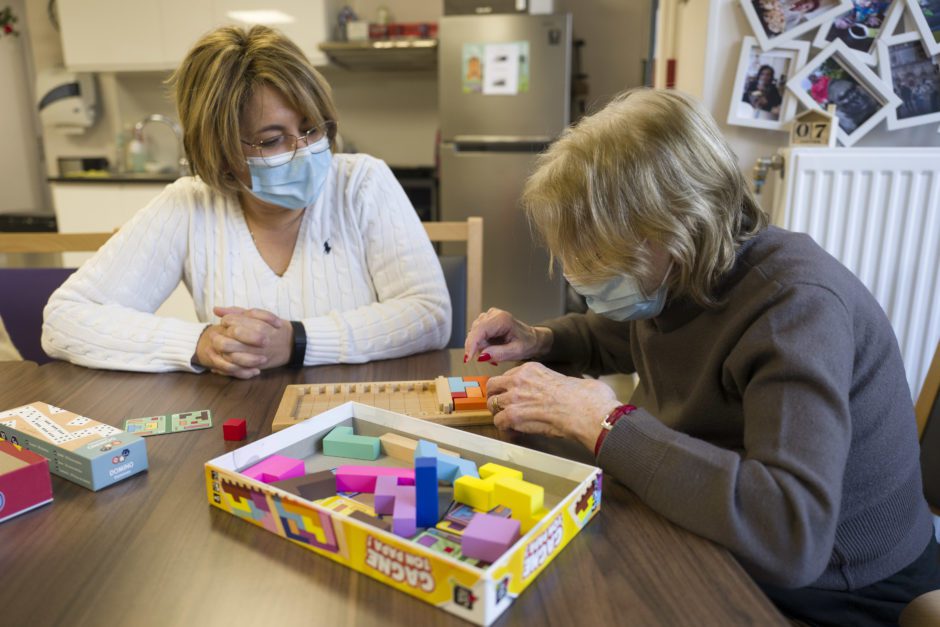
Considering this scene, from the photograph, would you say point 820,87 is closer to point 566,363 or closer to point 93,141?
point 566,363

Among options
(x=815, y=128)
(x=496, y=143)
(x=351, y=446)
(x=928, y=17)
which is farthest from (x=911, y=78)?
(x=496, y=143)

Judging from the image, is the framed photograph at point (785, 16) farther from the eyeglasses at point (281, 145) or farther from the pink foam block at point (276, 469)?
the pink foam block at point (276, 469)

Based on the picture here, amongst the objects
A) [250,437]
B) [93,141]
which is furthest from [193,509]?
[93,141]

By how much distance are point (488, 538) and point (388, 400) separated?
1.46ft

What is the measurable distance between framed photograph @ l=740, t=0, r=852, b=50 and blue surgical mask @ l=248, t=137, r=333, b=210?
1229 mm

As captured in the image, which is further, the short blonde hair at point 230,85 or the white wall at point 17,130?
the white wall at point 17,130

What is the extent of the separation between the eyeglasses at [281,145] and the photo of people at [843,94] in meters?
1.32

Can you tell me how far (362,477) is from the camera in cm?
68

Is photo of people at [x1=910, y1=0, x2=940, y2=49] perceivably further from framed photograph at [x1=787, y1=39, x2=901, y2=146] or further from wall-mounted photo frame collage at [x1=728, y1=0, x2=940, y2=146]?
framed photograph at [x1=787, y1=39, x2=901, y2=146]

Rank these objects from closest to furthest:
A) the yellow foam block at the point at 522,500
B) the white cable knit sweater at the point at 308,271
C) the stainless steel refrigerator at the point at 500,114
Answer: the yellow foam block at the point at 522,500
the white cable knit sweater at the point at 308,271
the stainless steel refrigerator at the point at 500,114

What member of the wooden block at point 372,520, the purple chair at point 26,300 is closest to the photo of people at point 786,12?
the wooden block at point 372,520

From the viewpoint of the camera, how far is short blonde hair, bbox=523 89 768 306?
771 mm

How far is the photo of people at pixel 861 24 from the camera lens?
1.73m

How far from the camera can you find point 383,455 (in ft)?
2.54
